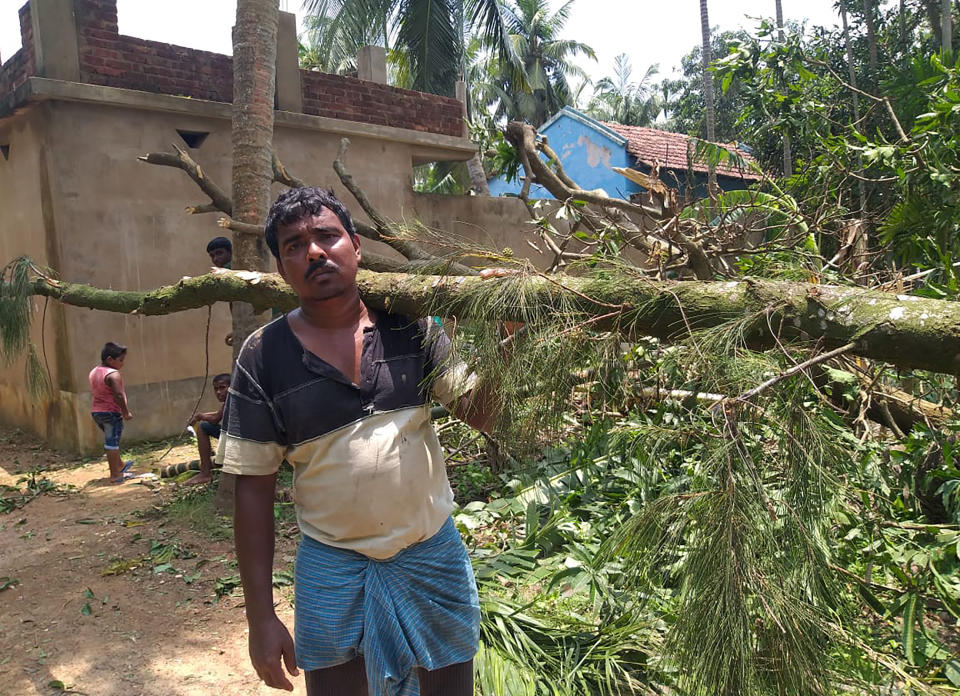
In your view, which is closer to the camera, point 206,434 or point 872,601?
point 872,601

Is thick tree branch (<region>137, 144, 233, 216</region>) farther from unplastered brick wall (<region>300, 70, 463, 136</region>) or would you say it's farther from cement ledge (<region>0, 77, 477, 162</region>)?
unplastered brick wall (<region>300, 70, 463, 136</region>)

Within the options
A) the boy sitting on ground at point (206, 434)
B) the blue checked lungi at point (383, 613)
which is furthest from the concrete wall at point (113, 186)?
the blue checked lungi at point (383, 613)

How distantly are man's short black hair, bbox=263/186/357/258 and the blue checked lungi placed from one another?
79cm

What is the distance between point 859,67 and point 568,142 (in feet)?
29.5

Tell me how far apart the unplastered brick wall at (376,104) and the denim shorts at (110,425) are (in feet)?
12.8

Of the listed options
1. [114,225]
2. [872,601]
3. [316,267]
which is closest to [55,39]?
[114,225]

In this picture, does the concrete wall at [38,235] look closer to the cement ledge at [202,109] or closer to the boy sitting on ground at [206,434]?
the cement ledge at [202,109]

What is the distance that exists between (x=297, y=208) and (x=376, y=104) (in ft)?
23.9

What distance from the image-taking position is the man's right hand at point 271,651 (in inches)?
67.1

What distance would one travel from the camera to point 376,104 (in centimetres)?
852

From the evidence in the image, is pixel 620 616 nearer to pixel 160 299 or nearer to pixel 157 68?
pixel 160 299

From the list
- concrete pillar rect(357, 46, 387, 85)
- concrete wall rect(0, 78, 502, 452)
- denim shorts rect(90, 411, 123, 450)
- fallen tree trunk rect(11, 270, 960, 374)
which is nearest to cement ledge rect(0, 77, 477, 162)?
concrete wall rect(0, 78, 502, 452)

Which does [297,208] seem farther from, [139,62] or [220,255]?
[139,62]

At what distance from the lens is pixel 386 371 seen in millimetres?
1784
